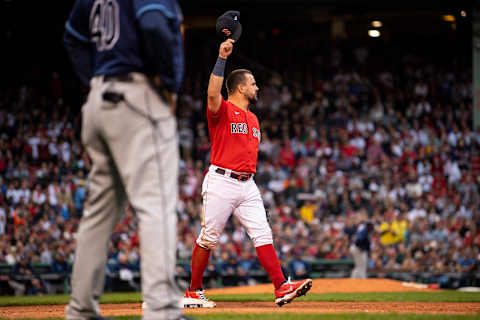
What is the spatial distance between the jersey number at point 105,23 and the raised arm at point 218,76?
2.03 metres

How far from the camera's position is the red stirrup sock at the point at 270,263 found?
263 inches

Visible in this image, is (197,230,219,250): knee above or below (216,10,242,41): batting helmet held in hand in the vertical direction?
below

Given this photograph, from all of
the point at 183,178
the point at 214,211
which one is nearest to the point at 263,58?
the point at 183,178

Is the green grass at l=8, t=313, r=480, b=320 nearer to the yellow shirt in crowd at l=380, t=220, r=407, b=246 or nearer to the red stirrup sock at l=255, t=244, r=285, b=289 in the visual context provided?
the red stirrup sock at l=255, t=244, r=285, b=289

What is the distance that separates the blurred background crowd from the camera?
16.9m

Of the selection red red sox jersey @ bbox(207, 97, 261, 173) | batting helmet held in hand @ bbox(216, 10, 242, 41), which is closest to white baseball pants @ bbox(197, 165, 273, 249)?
red red sox jersey @ bbox(207, 97, 261, 173)

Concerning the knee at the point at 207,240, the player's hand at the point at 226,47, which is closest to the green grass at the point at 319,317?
the knee at the point at 207,240

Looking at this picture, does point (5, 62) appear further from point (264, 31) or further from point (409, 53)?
point (409, 53)

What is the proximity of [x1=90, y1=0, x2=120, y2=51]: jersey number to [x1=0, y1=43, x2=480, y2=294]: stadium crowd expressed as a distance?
12.0 m

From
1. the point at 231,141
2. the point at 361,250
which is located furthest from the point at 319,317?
the point at 361,250

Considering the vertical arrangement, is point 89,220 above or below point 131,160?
below

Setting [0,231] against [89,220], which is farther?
[0,231]

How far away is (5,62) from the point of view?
2355 cm

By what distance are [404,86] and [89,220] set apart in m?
20.8
